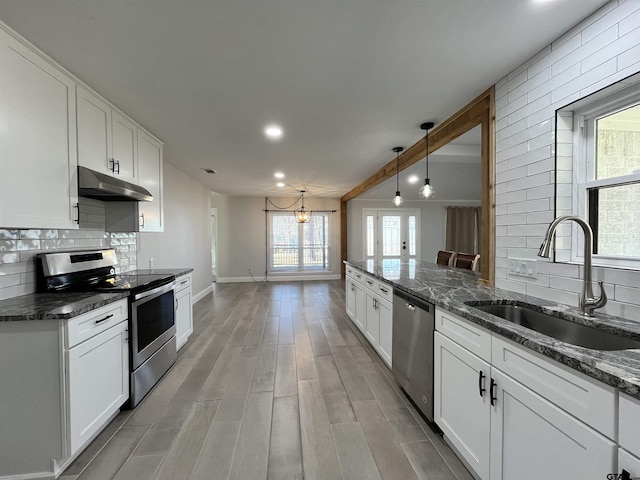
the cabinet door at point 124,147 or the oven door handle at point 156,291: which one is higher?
the cabinet door at point 124,147

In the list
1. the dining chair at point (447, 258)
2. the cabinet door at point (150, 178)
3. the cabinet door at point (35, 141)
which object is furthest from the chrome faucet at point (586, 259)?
the cabinet door at point (150, 178)

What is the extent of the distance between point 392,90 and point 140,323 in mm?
2666

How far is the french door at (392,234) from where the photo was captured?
26.7ft

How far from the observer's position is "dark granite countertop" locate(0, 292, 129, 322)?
1.41 meters

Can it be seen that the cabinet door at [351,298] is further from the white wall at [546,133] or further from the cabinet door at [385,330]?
the white wall at [546,133]

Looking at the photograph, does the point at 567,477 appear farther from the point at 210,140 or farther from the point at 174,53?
the point at 210,140

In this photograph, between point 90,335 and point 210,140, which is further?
point 210,140

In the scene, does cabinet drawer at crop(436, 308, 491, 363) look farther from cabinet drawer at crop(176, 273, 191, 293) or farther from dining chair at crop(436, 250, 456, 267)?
dining chair at crop(436, 250, 456, 267)

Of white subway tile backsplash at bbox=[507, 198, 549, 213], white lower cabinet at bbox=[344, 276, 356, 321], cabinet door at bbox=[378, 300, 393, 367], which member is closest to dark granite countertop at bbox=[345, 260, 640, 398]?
cabinet door at bbox=[378, 300, 393, 367]

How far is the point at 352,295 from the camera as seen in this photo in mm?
3914

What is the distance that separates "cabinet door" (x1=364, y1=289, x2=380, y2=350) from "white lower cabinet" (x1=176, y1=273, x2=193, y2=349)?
6.82ft

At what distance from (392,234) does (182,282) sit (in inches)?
253

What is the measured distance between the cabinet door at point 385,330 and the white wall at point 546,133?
0.91 metres

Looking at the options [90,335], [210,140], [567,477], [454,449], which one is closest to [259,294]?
[210,140]
